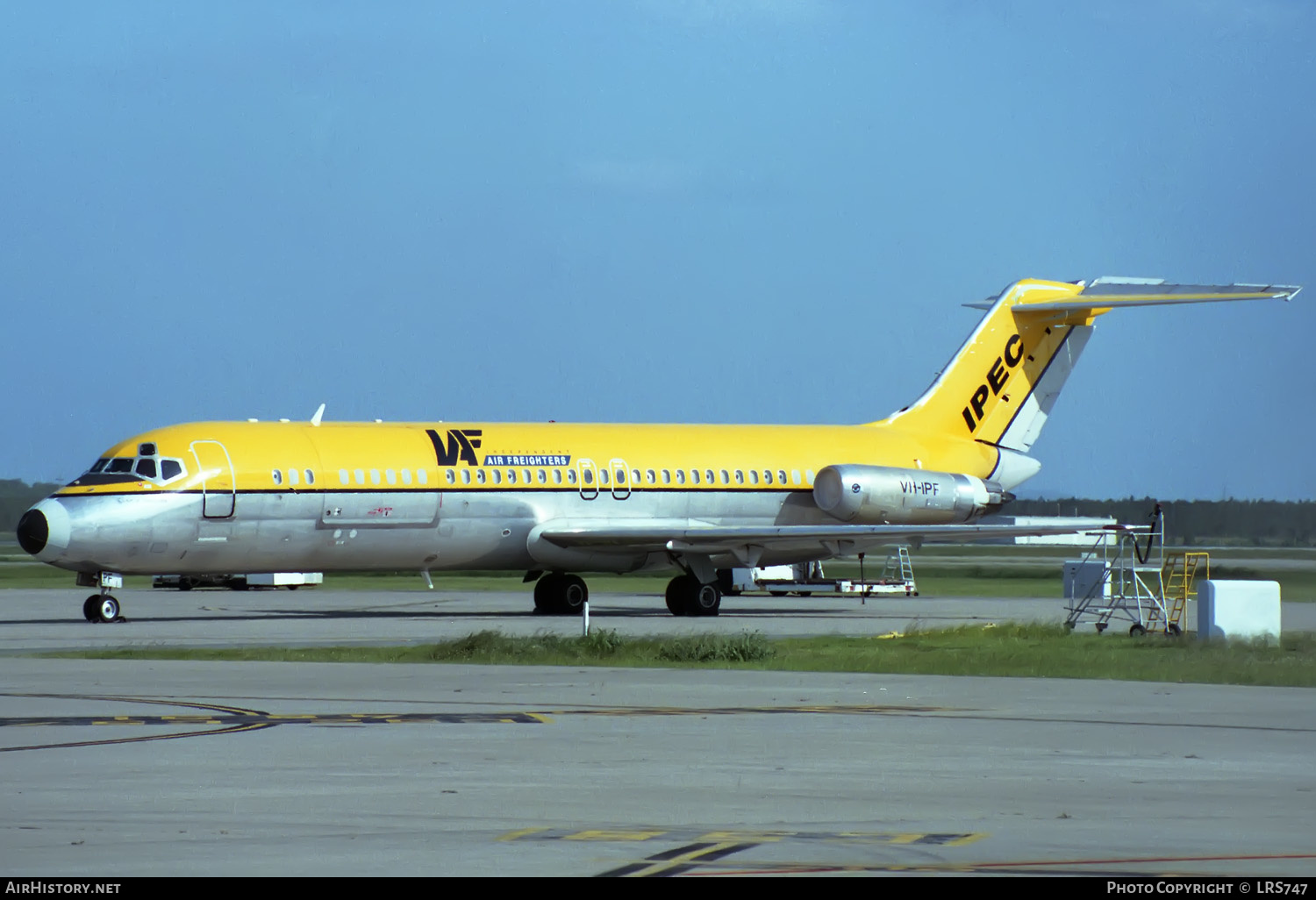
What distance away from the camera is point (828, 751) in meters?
14.9

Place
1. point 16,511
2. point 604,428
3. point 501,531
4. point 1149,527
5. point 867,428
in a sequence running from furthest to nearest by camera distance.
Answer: point 16,511
point 867,428
point 604,428
point 501,531
point 1149,527

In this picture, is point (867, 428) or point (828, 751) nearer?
point (828, 751)

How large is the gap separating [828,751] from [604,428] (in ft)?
92.7

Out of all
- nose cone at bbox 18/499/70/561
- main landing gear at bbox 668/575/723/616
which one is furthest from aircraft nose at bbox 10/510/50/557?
main landing gear at bbox 668/575/723/616

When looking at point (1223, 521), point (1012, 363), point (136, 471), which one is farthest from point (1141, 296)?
point (1223, 521)

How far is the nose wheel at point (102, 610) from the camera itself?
117 ft

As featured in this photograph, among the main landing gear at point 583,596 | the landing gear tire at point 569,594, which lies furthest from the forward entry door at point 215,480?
the landing gear tire at point 569,594

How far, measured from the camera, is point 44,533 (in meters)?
34.8

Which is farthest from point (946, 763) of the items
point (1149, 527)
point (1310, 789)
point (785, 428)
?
point (785, 428)

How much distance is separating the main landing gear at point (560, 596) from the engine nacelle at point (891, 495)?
6.14 metres

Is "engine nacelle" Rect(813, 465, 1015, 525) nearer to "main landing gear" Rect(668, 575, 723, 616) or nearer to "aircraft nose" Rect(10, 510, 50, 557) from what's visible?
"main landing gear" Rect(668, 575, 723, 616)

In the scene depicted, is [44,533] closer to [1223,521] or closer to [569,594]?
[569,594]

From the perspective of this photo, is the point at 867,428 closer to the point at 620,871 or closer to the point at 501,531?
the point at 501,531
